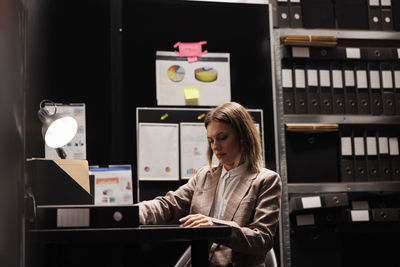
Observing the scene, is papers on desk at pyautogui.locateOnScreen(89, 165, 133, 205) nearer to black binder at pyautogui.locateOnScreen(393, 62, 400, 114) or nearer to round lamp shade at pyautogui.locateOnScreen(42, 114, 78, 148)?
round lamp shade at pyautogui.locateOnScreen(42, 114, 78, 148)

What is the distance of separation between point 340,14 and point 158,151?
134 centimetres

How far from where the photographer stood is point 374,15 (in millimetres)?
2818

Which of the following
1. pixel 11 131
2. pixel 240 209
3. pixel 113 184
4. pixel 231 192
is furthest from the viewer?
pixel 113 184

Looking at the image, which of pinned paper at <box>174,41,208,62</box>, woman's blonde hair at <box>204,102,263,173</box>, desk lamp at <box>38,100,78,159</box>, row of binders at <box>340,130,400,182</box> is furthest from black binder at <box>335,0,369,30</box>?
desk lamp at <box>38,100,78,159</box>

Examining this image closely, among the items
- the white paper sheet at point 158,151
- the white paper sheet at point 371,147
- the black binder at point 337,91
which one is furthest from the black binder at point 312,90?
the white paper sheet at point 158,151

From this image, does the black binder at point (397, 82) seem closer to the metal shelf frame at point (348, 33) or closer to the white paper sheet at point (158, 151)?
the metal shelf frame at point (348, 33)

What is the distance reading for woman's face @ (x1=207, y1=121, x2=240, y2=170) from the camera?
172cm

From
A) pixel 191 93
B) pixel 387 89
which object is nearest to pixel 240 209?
pixel 191 93

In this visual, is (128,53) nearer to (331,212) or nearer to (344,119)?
(344,119)

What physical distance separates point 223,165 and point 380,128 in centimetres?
142

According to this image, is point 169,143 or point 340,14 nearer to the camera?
point 169,143

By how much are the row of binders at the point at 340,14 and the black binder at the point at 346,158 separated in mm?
663

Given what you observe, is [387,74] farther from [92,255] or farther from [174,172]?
[92,255]

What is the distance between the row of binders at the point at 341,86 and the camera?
2.66m
